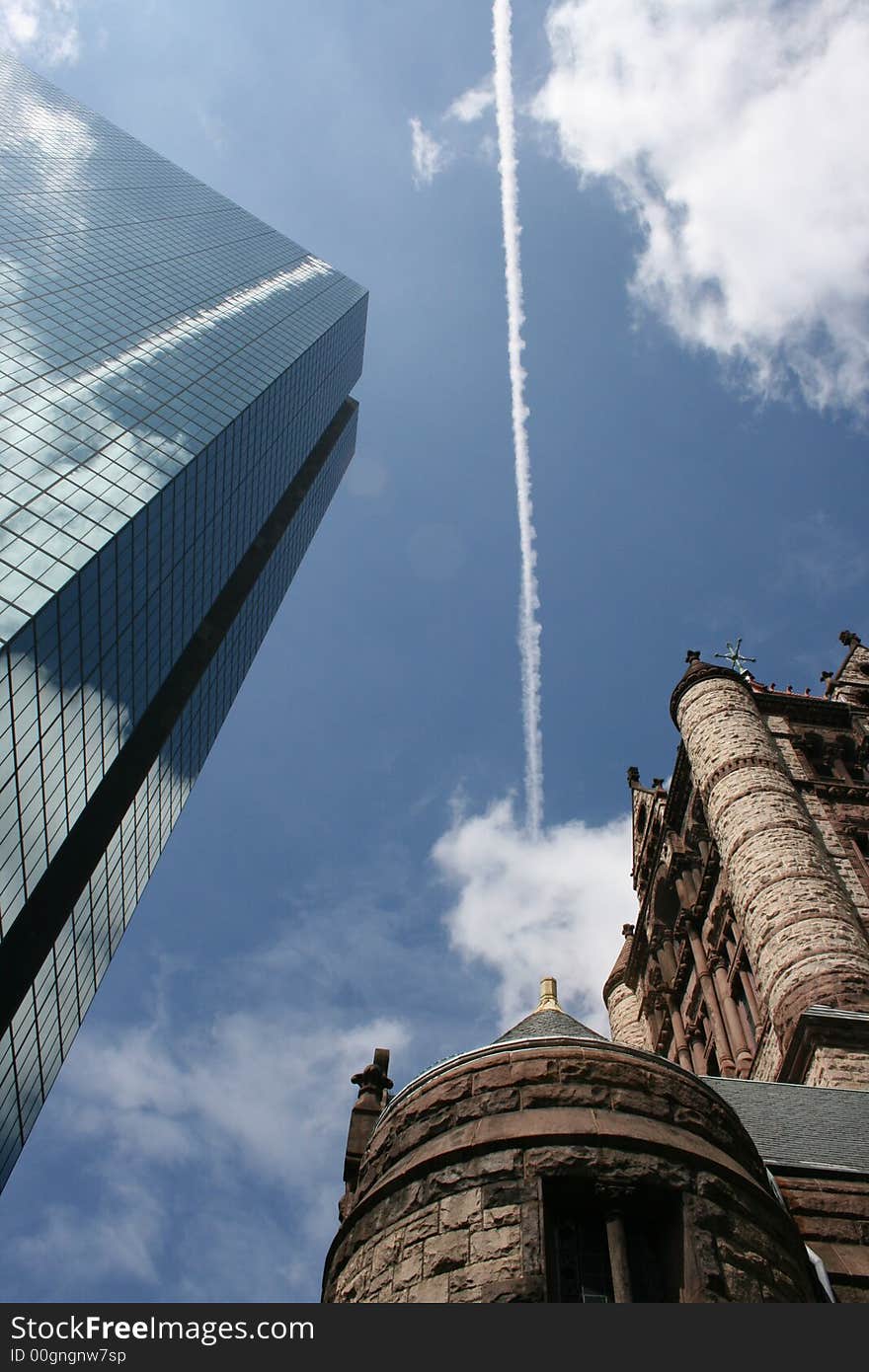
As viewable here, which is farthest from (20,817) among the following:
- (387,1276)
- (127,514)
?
(387,1276)

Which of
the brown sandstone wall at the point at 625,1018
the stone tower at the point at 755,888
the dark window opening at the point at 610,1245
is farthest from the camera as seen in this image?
the brown sandstone wall at the point at 625,1018

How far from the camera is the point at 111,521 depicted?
5194 centimetres

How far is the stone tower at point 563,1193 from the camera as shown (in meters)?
9.48

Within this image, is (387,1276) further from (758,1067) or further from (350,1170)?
(758,1067)

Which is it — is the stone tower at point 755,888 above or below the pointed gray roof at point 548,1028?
above

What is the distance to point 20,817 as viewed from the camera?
45.9 meters

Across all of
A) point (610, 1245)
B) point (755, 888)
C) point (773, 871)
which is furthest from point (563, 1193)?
point (773, 871)

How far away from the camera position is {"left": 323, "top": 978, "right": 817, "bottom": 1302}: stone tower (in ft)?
31.1

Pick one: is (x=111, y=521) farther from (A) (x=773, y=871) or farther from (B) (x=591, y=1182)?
(B) (x=591, y=1182)

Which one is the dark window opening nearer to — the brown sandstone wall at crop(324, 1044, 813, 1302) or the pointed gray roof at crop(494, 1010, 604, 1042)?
the brown sandstone wall at crop(324, 1044, 813, 1302)

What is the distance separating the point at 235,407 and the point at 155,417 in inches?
425

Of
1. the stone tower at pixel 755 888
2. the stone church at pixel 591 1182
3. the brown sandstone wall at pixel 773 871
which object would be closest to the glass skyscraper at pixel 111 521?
the brown sandstone wall at pixel 773 871

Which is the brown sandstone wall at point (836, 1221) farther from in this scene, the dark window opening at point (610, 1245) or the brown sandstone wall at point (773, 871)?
the brown sandstone wall at point (773, 871)

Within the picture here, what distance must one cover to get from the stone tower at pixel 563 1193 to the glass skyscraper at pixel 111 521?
3482 cm
